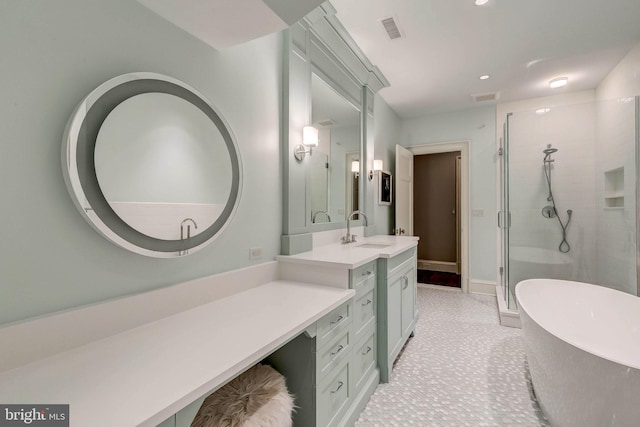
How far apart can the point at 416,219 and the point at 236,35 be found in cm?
532

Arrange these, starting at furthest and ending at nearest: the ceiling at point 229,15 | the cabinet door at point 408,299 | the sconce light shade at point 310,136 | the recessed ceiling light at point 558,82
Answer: the recessed ceiling light at point 558,82 → the cabinet door at point 408,299 → the sconce light shade at point 310,136 → the ceiling at point 229,15

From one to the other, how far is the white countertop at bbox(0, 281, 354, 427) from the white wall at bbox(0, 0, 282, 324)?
19cm

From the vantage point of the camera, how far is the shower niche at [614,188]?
2.74m

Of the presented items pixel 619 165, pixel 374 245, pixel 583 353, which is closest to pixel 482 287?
pixel 619 165

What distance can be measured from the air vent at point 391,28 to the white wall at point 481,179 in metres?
2.29

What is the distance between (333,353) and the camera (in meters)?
1.40

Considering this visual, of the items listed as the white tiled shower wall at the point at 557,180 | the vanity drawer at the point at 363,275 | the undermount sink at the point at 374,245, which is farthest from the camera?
the white tiled shower wall at the point at 557,180

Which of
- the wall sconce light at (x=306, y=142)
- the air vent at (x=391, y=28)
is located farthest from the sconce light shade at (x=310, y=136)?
the air vent at (x=391, y=28)

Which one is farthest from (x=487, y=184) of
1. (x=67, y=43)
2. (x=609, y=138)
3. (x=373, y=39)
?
(x=67, y=43)

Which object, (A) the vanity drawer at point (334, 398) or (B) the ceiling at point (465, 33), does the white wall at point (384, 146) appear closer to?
(B) the ceiling at point (465, 33)

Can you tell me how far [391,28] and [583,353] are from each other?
2.56 meters

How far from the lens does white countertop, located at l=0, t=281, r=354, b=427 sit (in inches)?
25.5

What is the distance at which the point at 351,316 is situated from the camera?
1588mm

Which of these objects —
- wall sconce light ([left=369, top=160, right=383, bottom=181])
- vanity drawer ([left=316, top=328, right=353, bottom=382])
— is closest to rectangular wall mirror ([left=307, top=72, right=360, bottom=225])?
wall sconce light ([left=369, top=160, right=383, bottom=181])
